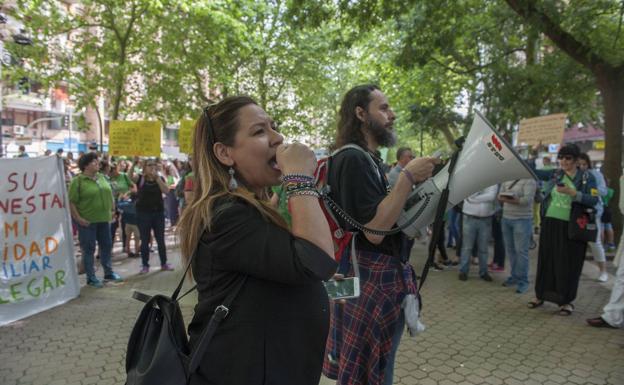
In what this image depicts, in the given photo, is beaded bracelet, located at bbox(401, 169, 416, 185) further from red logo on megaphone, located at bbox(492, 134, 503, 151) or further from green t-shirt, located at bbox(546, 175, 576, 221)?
green t-shirt, located at bbox(546, 175, 576, 221)

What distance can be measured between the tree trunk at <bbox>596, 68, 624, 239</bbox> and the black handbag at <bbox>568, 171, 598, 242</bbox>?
4.35m

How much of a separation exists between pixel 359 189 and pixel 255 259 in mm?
938

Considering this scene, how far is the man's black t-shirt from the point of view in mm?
2107

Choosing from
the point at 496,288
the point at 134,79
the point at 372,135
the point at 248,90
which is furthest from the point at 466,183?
the point at 248,90

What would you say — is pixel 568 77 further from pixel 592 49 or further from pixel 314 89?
pixel 314 89

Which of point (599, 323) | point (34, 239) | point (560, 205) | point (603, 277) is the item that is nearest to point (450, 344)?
point (599, 323)

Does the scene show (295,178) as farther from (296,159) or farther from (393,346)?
(393,346)

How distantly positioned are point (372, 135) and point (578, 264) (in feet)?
14.4

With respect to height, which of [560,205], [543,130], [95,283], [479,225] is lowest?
[95,283]

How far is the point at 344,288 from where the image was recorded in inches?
82.5

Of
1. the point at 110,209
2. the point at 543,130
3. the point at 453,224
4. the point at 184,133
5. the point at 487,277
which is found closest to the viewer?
the point at 110,209

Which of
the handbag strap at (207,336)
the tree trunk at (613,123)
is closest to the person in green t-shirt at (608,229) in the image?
the tree trunk at (613,123)

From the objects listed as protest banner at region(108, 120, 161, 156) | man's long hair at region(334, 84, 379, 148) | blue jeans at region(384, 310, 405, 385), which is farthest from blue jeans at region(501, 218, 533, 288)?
protest banner at region(108, 120, 161, 156)

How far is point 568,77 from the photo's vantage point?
10492 millimetres
